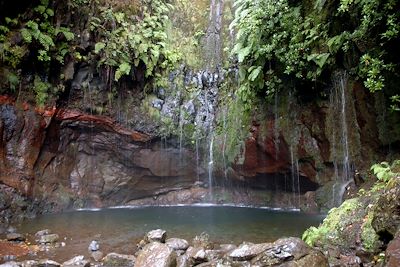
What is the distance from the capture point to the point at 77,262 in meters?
7.19

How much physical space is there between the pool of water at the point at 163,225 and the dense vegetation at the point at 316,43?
3.59 meters

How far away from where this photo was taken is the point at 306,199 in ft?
39.9

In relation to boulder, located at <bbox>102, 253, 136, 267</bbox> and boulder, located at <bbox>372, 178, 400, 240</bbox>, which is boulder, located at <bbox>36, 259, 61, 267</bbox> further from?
boulder, located at <bbox>372, 178, 400, 240</bbox>

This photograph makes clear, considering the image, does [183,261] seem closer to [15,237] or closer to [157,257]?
[157,257]

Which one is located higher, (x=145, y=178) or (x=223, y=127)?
(x=223, y=127)

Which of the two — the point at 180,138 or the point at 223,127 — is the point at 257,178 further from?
the point at 180,138

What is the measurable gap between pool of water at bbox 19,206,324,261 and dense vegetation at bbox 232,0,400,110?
359cm

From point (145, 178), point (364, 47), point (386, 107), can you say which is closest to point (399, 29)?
point (364, 47)

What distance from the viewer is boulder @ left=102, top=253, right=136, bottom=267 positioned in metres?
7.21

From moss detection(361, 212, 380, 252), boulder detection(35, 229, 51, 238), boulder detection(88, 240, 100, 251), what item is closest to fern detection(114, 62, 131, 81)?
boulder detection(35, 229, 51, 238)

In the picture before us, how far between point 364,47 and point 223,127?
5783mm

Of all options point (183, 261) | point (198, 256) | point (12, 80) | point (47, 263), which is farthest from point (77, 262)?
point (12, 80)

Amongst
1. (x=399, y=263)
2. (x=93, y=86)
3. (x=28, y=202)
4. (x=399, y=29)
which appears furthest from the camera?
(x=93, y=86)

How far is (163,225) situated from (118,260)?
3.09 m
